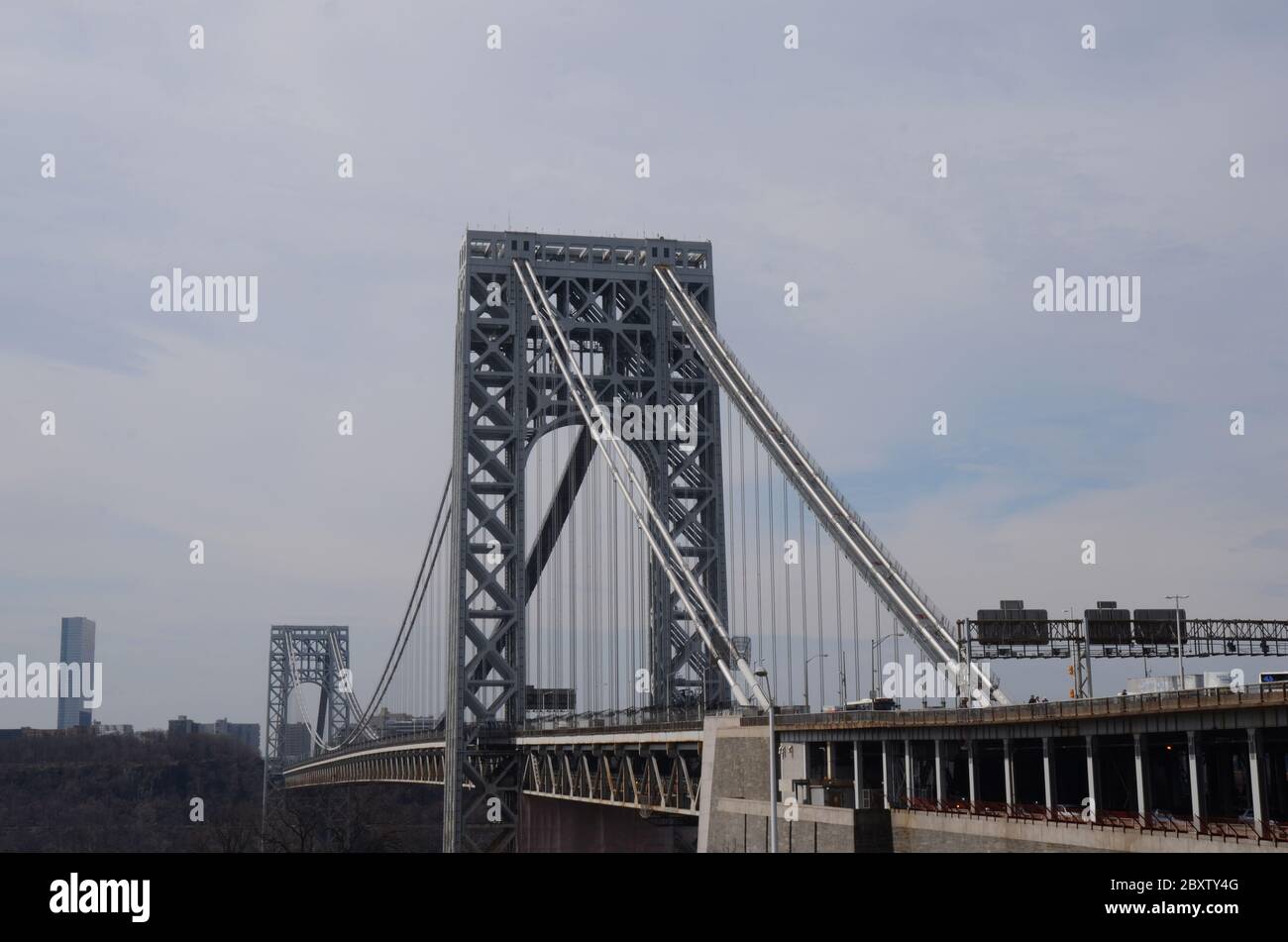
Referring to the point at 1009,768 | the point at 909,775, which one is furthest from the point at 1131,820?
the point at 909,775

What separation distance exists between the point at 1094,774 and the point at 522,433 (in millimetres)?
47844

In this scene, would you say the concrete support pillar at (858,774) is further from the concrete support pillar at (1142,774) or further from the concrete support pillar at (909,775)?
the concrete support pillar at (1142,774)

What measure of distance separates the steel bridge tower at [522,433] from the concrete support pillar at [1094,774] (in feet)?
127

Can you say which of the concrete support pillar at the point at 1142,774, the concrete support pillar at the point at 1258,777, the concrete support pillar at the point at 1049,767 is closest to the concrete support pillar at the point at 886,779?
the concrete support pillar at the point at 1049,767

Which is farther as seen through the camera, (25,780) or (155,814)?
(25,780)

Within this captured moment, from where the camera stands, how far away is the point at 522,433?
7950cm

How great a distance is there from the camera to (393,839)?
12288cm

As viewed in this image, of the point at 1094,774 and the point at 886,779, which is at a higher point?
the point at 1094,774

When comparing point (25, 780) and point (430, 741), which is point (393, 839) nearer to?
point (430, 741)

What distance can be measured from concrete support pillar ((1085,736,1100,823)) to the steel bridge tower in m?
38.6

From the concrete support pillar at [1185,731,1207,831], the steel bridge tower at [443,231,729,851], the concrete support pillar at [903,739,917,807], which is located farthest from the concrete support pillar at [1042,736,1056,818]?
the steel bridge tower at [443,231,729,851]

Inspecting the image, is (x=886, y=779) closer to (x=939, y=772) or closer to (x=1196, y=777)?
(x=939, y=772)
